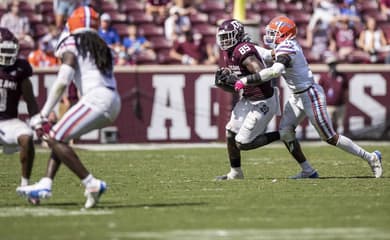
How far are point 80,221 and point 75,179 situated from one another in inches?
154

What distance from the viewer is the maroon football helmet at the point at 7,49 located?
9438 mm

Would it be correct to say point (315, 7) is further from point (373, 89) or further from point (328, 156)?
point (328, 156)

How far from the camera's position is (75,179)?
12.0 m

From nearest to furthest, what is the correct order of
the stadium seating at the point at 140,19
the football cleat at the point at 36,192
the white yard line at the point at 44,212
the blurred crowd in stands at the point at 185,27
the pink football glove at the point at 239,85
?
1. the white yard line at the point at 44,212
2. the football cleat at the point at 36,192
3. the pink football glove at the point at 239,85
4. the blurred crowd in stands at the point at 185,27
5. the stadium seating at the point at 140,19

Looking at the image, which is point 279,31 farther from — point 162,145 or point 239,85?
point 162,145

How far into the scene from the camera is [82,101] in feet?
28.6

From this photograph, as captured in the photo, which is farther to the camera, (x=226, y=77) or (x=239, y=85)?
(x=226, y=77)

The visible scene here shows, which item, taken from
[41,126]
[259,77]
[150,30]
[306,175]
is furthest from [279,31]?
[150,30]

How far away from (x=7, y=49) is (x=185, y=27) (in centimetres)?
1128

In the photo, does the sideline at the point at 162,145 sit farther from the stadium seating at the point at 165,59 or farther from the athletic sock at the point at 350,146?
the athletic sock at the point at 350,146

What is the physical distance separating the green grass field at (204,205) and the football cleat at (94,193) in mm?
112

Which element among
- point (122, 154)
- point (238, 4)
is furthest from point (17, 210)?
point (238, 4)

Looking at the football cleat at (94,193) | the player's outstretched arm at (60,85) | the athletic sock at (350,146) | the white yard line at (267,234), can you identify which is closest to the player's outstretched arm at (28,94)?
the player's outstretched arm at (60,85)

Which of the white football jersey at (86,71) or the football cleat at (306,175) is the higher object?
the white football jersey at (86,71)
